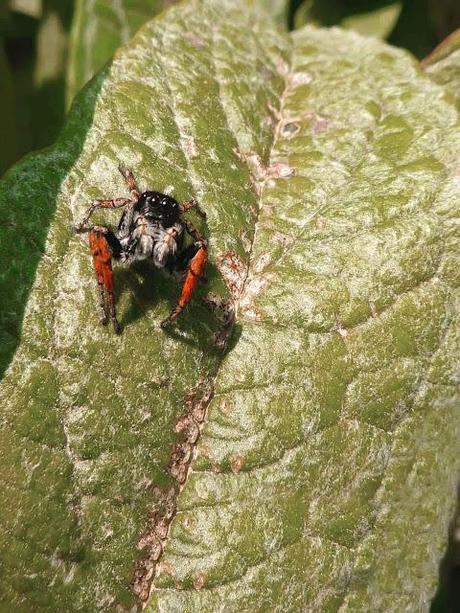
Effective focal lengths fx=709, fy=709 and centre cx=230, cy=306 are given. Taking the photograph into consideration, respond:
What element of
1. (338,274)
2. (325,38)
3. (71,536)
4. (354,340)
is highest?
(325,38)

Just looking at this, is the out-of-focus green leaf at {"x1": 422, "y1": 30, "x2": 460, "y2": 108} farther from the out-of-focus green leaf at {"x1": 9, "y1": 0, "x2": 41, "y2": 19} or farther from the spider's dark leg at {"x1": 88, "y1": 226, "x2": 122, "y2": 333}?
the out-of-focus green leaf at {"x1": 9, "y1": 0, "x2": 41, "y2": 19}

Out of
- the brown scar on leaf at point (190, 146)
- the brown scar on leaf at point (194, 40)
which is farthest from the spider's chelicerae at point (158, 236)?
the brown scar on leaf at point (194, 40)

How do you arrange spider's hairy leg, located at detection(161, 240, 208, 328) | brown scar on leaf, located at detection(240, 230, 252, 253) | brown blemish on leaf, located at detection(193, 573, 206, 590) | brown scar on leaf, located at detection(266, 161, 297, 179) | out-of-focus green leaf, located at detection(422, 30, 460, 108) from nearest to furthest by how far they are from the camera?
1. brown blemish on leaf, located at detection(193, 573, 206, 590)
2. spider's hairy leg, located at detection(161, 240, 208, 328)
3. brown scar on leaf, located at detection(240, 230, 252, 253)
4. brown scar on leaf, located at detection(266, 161, 297, 179)
5. out-of-focus green leaf, located at detection(422, 30, 460, 108)

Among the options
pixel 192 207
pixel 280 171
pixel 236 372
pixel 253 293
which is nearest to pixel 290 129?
pixel 280 171

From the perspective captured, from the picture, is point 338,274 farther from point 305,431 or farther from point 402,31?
point 402,31

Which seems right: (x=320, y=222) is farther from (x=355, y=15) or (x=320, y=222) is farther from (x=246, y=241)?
(x=355, y=15)

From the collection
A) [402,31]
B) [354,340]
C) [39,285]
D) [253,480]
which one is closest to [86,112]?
[39,285]

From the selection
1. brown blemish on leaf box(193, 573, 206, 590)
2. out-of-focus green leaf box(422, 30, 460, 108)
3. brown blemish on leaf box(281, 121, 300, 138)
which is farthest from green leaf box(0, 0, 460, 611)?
out-of-focus green leaf box(422, 30, 460, 108)

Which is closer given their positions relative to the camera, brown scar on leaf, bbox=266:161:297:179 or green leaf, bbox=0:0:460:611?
green leaf, bbox=0:0:460:611
